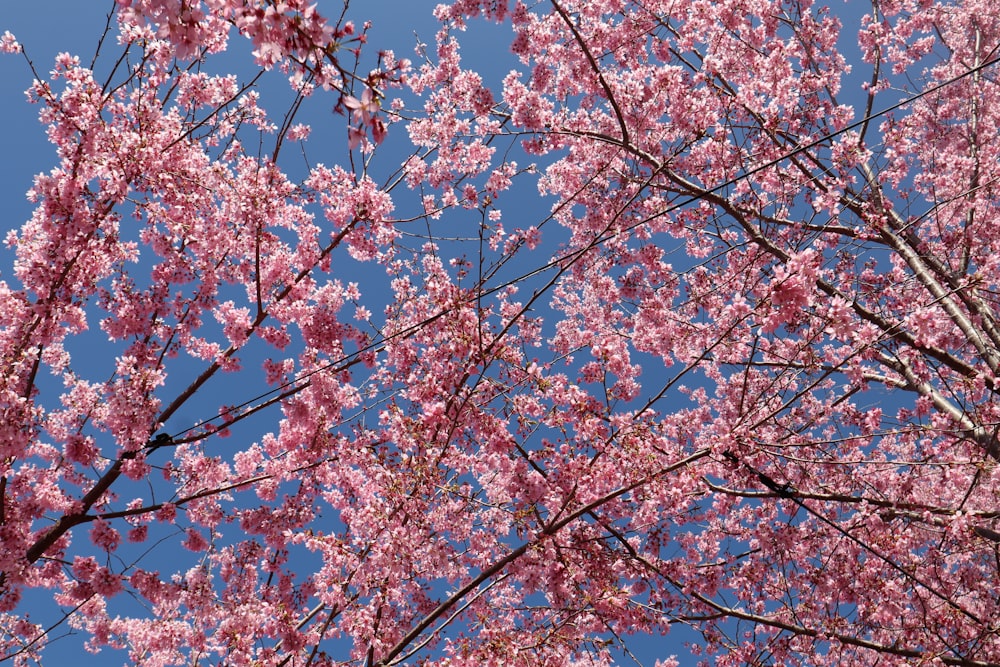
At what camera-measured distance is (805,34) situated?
9711mm

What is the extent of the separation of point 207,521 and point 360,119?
6100mm

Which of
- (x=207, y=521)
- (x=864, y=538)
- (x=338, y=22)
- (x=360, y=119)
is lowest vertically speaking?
(x=864, y=538)

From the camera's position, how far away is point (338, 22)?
219 cm

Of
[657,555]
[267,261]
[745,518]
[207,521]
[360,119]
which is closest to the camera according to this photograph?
[360,119]

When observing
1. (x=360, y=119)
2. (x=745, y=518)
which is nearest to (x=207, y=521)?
(x=360, y=119)

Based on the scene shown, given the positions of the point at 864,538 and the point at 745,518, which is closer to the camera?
the point at 864,538

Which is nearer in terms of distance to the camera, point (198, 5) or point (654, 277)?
point (198, 5)

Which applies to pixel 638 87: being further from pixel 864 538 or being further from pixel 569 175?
pixel 864 538

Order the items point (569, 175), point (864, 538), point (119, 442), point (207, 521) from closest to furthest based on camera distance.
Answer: point (119, 442), point (207, 521), point (864, 538), point (569, 175)

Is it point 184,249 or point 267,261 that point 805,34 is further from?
point 184,249

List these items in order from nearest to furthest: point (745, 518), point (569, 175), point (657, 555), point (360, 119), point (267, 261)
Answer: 1. point (360, 119)
2. point (267, 261)
3. point (657, 555)
4. point (569, 175)
5. point (745, 518)

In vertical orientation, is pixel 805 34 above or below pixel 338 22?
above

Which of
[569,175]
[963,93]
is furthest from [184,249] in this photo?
[963,93]

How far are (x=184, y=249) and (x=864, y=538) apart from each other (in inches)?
327
